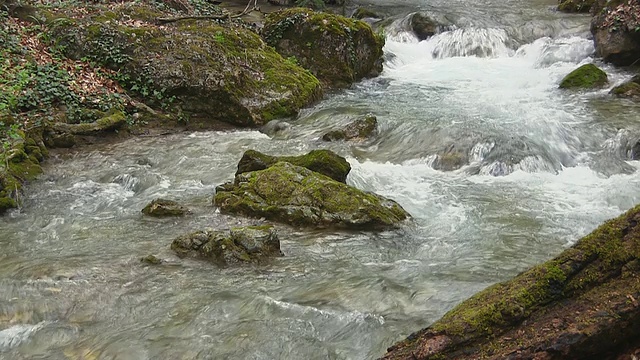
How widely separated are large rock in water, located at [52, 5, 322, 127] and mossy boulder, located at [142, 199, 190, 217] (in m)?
4.42

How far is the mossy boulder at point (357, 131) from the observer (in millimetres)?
10766

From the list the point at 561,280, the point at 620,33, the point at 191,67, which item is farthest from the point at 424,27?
the point at 561,280

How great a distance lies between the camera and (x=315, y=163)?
8078 mm

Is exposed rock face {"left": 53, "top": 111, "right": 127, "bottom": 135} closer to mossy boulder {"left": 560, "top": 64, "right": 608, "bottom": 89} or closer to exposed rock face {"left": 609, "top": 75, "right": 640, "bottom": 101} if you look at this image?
mossy boulder {"left": 560, "top": 64, "right": 608, "bottom": 89}

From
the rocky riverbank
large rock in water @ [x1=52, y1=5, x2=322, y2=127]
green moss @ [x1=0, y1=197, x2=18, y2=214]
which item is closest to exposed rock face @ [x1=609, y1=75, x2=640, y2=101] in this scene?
the rocky riverbank

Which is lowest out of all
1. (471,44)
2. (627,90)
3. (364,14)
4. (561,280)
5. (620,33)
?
(627,90)

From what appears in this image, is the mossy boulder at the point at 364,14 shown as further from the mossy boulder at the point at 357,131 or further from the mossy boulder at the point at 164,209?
the mossy boulder at the point at 164,209

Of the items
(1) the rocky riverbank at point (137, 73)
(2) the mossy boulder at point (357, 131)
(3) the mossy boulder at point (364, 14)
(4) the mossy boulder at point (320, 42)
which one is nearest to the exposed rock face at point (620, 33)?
(4) the mossy boulder at point (320, 42)

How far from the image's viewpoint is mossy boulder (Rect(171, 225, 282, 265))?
5.93 m

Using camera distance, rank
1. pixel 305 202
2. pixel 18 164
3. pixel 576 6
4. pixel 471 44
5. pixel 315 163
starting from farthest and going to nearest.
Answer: pixel 576 6
pixel 471 44
pixel 18 164
pixel 315 163
pixel 305 202

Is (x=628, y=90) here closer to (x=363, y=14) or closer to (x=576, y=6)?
(x=576, y=6)

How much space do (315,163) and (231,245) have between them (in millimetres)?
2523

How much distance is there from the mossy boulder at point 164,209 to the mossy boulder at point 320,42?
7.72 meters

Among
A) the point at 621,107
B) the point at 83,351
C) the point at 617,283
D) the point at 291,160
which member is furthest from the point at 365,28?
the point at 617,283
